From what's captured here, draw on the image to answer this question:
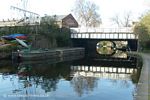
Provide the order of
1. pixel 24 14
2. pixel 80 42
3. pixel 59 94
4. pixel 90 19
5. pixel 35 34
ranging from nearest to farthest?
1. pixel 59 94
2. pixel 35 34
3. pixel 24 14
4. pixel 80 42
5. pixel 90 19

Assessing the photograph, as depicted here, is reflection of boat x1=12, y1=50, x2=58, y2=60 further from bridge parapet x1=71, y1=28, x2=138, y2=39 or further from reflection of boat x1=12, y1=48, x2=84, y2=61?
bridge parapet x1=71, y1=28, x2=138, y2=39

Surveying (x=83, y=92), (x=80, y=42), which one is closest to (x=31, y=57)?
(x=83, y=92)

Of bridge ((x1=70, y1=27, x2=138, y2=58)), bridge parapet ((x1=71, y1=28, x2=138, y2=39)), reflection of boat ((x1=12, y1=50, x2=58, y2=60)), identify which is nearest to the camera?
reflection of boat ((x1=12, y1=50, x2=58, y2=60))

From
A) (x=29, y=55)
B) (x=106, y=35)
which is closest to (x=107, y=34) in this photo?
(x=106, y=35)

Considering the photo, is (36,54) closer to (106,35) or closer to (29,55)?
(29,55)

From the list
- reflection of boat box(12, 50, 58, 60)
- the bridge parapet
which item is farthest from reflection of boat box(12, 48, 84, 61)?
the bridge parapet

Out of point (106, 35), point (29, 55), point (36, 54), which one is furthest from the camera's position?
point (106, 35)

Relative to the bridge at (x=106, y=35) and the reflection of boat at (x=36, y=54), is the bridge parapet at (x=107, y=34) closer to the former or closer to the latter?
the bridge at (x=106, y=35)

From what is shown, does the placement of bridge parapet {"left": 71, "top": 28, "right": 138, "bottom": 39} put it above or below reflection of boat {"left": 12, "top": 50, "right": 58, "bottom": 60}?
above

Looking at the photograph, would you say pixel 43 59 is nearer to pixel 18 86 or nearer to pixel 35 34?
pixel 35 34

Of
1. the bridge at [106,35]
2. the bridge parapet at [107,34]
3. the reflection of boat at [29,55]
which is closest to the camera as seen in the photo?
the reflection of boat at [29,55]

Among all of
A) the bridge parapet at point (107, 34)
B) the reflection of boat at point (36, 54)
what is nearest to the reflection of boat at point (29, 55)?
the reflection of boat at point (36, 54)

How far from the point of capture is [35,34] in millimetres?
61000

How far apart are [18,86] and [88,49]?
6593cm
